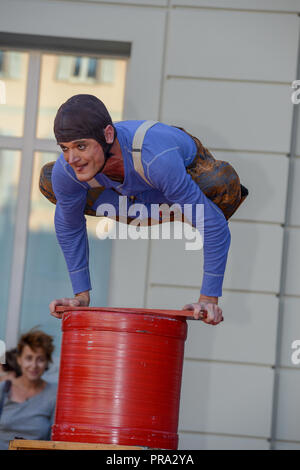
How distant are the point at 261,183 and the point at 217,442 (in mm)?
1304

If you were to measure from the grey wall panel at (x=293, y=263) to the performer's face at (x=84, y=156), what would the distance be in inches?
70.2

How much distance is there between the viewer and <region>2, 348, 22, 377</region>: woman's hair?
12.7 ft

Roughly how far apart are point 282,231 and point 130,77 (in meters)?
1.12

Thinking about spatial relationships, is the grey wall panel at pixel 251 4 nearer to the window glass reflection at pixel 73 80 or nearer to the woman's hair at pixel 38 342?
the window glass reflection at pixel 73 80

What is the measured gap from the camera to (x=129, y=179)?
2.50m

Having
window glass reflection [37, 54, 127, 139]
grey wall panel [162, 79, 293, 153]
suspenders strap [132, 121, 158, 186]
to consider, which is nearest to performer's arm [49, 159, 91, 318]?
suspenders strap [132, 121, 158, 186]

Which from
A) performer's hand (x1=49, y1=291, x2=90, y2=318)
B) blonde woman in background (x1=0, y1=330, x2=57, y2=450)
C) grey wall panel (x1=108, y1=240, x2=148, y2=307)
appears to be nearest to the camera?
performer's hand (x1=49, y1=291, x2=90, y2=318)

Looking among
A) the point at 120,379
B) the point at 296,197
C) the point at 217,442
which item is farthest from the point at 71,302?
the point at 296,197

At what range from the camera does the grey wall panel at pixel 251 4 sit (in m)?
4.00

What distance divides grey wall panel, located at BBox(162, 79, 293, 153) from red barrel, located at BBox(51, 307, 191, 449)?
5.37 ft

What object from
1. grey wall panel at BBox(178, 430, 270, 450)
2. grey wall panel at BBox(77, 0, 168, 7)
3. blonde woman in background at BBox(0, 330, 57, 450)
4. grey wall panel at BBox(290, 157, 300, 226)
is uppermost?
grey wall panel at BBox(77, 0, 168, 7)

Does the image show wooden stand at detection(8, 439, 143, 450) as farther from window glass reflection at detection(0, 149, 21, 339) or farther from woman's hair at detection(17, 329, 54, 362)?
window glass reflection at detection(0, 149, 21, 339)

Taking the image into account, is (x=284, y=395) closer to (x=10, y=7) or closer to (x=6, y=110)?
(x=6, y=110)
